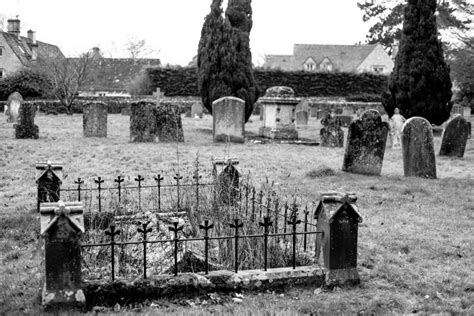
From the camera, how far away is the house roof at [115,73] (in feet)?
177

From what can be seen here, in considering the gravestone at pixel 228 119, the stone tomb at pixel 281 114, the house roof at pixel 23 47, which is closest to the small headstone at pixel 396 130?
the stone tomb at pixel 281 114

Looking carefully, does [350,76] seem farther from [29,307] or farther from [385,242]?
[29,307]

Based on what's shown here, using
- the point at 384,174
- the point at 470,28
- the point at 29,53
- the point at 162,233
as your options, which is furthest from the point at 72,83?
the point at 162,233

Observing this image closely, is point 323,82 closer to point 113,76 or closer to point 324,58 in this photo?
point 324,58

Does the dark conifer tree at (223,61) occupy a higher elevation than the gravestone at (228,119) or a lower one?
higher

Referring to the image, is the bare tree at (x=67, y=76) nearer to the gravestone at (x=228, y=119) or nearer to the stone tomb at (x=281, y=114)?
the stone tomb at (x=281, y=114)

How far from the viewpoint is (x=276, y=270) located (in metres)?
5.15

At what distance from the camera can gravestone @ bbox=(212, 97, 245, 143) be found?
698 inches

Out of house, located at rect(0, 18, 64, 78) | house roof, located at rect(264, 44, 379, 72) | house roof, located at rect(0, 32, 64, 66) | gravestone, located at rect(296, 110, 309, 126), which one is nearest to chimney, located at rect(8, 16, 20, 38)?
house, located at rect(0, 18, 64, 78)

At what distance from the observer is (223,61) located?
71.6 ft

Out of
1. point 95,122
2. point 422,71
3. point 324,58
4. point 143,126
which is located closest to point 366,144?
point 143,126

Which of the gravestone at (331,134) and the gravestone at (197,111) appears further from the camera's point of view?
the gravestone at (197,111)

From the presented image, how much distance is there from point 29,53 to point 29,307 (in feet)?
175

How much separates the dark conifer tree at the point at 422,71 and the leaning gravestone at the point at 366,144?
12010 mm
